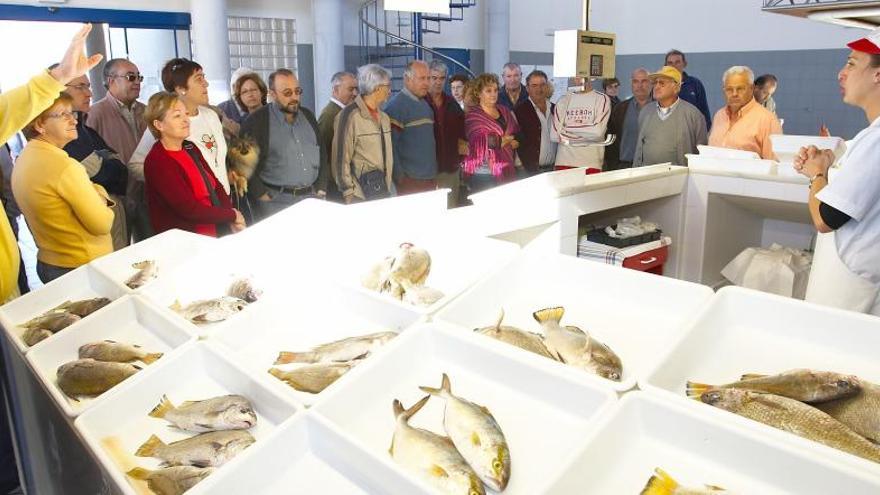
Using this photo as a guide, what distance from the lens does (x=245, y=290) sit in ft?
6.30

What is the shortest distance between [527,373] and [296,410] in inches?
19.0

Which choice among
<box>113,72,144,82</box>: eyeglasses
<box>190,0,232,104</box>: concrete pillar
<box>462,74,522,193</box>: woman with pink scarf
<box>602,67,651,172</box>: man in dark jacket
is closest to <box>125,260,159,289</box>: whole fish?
<box>113,72,144,82</box>: eyeglasses

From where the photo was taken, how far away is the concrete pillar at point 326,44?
9.00 m

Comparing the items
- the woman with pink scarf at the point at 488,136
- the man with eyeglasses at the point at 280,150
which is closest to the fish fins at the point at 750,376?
the man with eyeglasses at the point at 280,150

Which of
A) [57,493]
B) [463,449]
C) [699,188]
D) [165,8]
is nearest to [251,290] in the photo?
[57,493]

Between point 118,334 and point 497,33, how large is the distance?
35.2ft

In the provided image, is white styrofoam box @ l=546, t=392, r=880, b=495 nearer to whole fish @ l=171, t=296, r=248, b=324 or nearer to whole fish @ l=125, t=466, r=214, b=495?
whole fish @ l=125, t=466, r=214, b=495

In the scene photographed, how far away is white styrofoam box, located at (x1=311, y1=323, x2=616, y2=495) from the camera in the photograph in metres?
1.21

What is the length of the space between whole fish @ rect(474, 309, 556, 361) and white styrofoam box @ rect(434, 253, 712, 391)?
5cm

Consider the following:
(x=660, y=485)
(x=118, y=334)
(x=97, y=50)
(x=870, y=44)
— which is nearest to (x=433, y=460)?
(x=660, y=485)

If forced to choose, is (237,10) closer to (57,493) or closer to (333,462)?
(57,493)

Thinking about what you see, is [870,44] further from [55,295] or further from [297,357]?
[55,295]

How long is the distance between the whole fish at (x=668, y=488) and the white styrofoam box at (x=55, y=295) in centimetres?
159

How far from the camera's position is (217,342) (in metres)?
1.60
